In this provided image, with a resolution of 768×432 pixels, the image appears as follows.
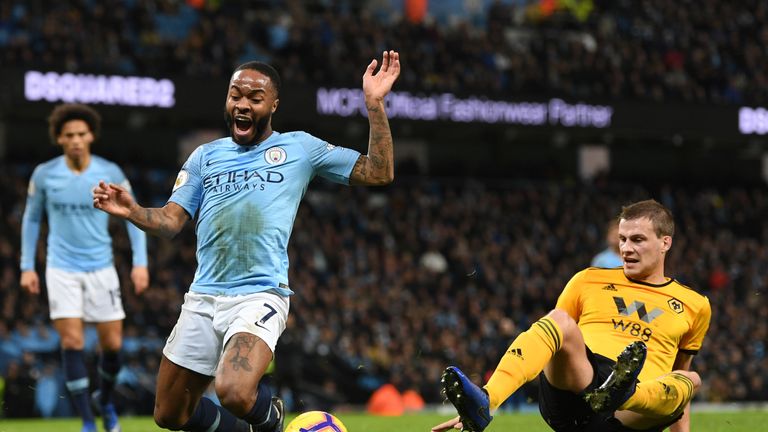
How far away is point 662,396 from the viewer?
535cm

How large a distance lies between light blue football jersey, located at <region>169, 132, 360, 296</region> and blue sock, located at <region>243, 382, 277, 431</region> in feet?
1.62

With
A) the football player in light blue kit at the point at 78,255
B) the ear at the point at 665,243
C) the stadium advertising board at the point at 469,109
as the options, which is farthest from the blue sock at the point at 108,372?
the stadium advertising board at the point at 469,109

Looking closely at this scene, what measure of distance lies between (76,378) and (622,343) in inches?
176

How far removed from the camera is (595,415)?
555cm

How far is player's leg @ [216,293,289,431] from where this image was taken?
5.18m

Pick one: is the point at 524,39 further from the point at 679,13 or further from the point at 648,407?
the point at 648,407

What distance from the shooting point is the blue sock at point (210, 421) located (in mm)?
5766

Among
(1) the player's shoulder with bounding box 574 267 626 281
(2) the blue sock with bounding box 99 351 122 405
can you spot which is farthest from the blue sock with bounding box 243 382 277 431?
(2) the blue sock with bounding box 99 351 122 405

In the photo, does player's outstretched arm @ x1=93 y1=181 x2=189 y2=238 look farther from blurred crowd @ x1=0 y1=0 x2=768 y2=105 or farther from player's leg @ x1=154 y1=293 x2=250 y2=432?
blurred crowd @ x1=0 y1=0 x2=768 y2=105

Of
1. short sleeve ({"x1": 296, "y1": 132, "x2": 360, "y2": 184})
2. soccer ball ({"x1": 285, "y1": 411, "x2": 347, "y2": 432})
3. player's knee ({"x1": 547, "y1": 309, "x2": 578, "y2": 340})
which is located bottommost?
soccer ball ({"x1": 285, "y1": 411, "x2": 347, "y2": 432})

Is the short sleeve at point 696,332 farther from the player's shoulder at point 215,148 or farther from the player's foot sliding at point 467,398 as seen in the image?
the player's shoulder at point 215,148

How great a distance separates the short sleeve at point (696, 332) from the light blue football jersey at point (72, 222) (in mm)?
4385

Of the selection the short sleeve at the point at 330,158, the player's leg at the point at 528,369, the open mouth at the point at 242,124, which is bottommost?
the player's leg at the point at 528,369

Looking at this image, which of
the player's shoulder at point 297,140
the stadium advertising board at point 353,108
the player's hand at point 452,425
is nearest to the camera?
the player's hand at point 452,425
